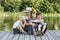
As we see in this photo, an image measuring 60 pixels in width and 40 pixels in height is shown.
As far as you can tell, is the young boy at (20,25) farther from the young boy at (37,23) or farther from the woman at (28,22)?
the young boy at (37,23)

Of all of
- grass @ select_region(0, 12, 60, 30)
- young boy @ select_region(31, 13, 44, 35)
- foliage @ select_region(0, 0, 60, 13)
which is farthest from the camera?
foliage @ select_region(0, 0, 60, 13)

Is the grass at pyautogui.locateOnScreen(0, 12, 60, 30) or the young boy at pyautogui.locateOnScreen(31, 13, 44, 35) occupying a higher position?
the young boy at pyautogui.locateOnScreen(31, 13, 44, 35)

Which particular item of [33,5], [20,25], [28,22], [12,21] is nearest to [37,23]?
[28,22]

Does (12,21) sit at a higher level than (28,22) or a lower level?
lower

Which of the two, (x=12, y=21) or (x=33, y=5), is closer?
(x=12, y=21)

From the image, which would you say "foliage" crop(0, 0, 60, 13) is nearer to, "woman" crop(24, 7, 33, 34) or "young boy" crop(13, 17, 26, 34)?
"woman" crop(24, 7, 33, 34)

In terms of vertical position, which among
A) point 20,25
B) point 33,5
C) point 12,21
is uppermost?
point 20,25

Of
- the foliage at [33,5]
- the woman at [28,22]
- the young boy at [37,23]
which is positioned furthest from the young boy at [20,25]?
the foliage at [33,5]

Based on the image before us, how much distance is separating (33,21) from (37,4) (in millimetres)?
16384

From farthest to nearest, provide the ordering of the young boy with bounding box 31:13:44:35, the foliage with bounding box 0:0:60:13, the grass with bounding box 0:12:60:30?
the foliage with bounding box 0:0:60:13, the grass with bounding box 0:12:60:30, the young boy with bounding box 31:13:44:35

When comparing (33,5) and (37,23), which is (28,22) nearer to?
(37,23)

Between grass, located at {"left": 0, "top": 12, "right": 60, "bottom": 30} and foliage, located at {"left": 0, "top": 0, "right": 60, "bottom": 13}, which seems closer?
grass, located at {"left": 0, "top": 12, "right": 60, "bottom": 30}

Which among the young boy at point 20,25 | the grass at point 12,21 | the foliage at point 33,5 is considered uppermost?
the young boy at point 20,25

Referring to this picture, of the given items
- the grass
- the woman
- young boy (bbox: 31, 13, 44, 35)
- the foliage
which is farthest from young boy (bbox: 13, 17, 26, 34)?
the foliage
